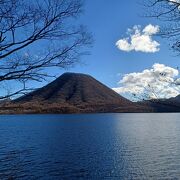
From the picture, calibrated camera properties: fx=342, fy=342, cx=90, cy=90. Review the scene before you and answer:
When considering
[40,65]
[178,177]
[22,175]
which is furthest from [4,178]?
[40,65]

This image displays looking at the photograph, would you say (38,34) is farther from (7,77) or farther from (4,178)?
(4,178)

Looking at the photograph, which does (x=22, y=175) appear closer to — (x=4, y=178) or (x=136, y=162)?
(x=4, y=178)

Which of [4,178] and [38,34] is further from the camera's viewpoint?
[4,178]

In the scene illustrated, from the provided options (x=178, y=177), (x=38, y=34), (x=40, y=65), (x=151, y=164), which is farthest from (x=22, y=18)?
(x=151, y=164)

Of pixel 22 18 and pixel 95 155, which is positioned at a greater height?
pixel 22 18

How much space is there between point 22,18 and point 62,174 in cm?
3431

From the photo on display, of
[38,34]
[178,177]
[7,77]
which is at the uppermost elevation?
[38,34]

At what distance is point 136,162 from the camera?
1998 inches

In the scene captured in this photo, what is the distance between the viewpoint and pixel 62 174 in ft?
139

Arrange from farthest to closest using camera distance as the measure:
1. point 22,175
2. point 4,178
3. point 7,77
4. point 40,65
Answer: point 22,175, point 4,178, point 40,65, point 7,77

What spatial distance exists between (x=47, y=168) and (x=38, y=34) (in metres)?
38.3

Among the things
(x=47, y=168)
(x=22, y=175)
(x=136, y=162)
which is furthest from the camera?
(x=136, y=162)

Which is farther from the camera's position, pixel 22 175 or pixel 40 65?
pixel 22 175

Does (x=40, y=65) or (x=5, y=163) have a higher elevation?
(x=40, y=65)
